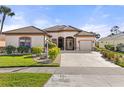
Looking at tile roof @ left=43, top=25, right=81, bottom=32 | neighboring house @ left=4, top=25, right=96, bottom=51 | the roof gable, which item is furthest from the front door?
the roof gable

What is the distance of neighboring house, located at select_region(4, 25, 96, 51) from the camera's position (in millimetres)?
37375

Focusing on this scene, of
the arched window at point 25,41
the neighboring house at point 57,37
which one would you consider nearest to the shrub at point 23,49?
the neighboring house at point 57,37

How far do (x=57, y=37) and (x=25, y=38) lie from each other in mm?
9122

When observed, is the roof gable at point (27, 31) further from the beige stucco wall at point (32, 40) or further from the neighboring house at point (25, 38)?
the beige stucco wall at point (32, 40)

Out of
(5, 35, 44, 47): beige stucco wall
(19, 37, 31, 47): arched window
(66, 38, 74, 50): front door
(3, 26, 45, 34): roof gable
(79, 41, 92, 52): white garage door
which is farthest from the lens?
(66, 38, 74, 50): front door

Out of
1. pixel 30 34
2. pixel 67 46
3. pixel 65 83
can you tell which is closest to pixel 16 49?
pixel 30 34

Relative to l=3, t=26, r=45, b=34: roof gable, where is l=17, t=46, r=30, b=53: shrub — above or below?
below

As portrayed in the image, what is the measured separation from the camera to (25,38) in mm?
37719

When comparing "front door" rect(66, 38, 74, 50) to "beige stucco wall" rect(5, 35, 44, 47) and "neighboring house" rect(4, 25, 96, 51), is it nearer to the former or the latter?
"neighboring house" rect(4, 25, 96, 51)
